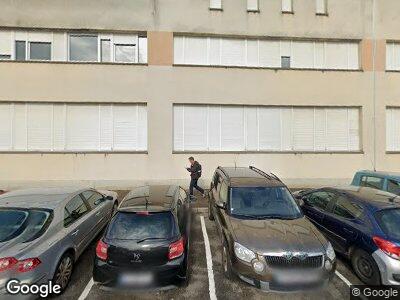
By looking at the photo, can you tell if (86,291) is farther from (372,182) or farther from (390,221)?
(372,182)

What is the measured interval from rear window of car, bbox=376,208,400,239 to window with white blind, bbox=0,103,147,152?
30.9 feet

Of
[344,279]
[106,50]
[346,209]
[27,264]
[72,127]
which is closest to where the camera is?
[27,264]

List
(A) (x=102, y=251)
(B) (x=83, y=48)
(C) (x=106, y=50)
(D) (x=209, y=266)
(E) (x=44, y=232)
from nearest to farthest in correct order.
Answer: (A) (x=102, y=251), (E) (x=44, y=232), (D) (x=209, y=266), (B) (x=83, y=48), (C) (x=106, y=50)

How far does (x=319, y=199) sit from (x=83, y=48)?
11.2 meters

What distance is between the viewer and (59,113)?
39.8 ft

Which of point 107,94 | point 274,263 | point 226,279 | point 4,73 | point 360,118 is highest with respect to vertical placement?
point 4,73

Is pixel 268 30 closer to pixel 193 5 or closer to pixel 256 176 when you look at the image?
pixel 193 5

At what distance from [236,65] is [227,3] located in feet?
8.81

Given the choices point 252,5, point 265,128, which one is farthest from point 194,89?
point 252,5

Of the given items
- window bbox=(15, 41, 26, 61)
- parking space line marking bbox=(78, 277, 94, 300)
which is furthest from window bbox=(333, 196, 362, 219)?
window bbox=(15, 41, 26, 61)

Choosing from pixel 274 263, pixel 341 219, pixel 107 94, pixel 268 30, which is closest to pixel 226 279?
pixel 274 263

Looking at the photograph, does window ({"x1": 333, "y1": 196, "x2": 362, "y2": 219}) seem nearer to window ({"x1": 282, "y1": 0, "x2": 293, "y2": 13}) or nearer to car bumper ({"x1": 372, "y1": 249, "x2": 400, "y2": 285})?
car bumper ({"x1": 372, "y1": 249, "x2": 400, "y2": 285})

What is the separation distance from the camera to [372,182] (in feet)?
25.8

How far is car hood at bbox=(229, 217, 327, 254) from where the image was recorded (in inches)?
169
